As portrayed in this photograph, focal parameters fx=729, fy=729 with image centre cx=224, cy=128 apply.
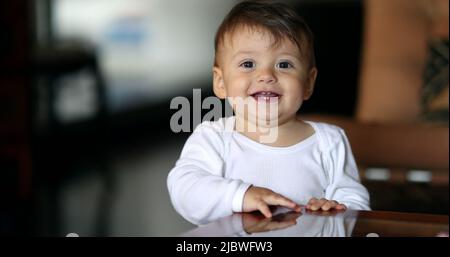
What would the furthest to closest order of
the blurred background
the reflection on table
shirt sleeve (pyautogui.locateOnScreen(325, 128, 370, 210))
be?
the blurred background, shirt sleeve (pyautogui.locateOnScreen(325, 128, 370, 210)), the reflection on table

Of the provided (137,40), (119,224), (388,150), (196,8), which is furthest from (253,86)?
(137,40)

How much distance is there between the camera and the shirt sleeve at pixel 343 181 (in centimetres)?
68

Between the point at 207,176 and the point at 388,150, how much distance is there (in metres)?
0.77

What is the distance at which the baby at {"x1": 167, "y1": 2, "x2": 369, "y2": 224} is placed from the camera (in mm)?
658

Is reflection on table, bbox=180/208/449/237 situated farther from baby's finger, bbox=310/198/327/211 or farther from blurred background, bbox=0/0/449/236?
blurred background, bbox=0/0/449/236

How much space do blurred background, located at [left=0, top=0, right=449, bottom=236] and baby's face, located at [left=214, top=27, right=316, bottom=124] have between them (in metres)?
0.55

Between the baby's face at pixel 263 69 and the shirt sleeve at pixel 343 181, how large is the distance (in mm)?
64

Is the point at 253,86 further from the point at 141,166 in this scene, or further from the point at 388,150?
the point at 141,166

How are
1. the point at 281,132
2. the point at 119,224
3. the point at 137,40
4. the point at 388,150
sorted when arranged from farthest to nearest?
1. the point at 137,40
2. the point at 119,224
3. the point at 388,150
4. the point at 281,132

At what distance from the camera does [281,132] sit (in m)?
0.69

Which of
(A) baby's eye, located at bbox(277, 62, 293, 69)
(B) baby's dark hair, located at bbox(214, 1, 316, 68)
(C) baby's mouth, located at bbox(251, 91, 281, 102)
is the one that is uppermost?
(B) baby's dark hair, located at bbox(214, 1, 316, 68)

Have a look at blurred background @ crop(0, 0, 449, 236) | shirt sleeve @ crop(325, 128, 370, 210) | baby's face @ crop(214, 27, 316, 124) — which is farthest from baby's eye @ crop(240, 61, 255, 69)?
blurred background @ crop(0, 0, 449, 236)

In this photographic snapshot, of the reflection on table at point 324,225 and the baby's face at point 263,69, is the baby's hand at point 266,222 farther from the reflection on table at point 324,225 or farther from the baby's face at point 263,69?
the baby's face at point 263,69
